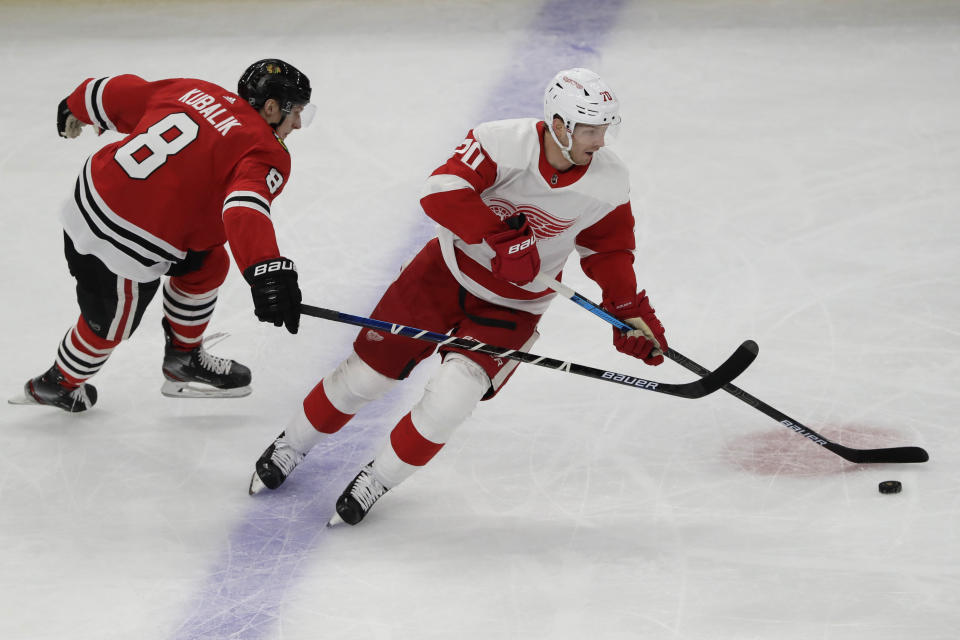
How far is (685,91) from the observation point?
4895mm

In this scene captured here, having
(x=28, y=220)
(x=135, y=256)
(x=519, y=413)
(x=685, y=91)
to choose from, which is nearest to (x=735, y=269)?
(x=519, y=413)

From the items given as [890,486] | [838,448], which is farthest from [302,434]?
[890,486]

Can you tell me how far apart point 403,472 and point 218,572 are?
0.47 m

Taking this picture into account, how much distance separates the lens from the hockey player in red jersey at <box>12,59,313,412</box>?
257 centimetres

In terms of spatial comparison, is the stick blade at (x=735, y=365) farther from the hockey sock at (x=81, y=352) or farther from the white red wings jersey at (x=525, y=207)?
the hockey sock at (x=81, y=352)

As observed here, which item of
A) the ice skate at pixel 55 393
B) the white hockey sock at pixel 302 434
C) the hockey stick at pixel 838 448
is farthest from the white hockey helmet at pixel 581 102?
the ice skate at pixel 55 393

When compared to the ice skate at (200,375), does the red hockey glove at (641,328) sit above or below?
above

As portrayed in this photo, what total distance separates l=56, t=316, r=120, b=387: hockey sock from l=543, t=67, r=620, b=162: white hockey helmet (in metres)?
1.31

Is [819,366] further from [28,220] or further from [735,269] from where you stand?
[28,220]

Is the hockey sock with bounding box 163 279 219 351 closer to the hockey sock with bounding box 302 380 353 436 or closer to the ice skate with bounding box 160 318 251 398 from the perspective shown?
the ice skate with bounding box 160 318 251 398

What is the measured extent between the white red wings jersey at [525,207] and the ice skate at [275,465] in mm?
612

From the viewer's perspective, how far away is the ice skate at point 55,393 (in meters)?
3.15

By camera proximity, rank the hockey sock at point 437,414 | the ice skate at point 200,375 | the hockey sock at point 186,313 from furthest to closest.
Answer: the ice skate at point 200,375
the hockey sock at point 186,313
the hockey sock at point 437,414

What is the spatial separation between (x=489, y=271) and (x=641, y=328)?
39cm
